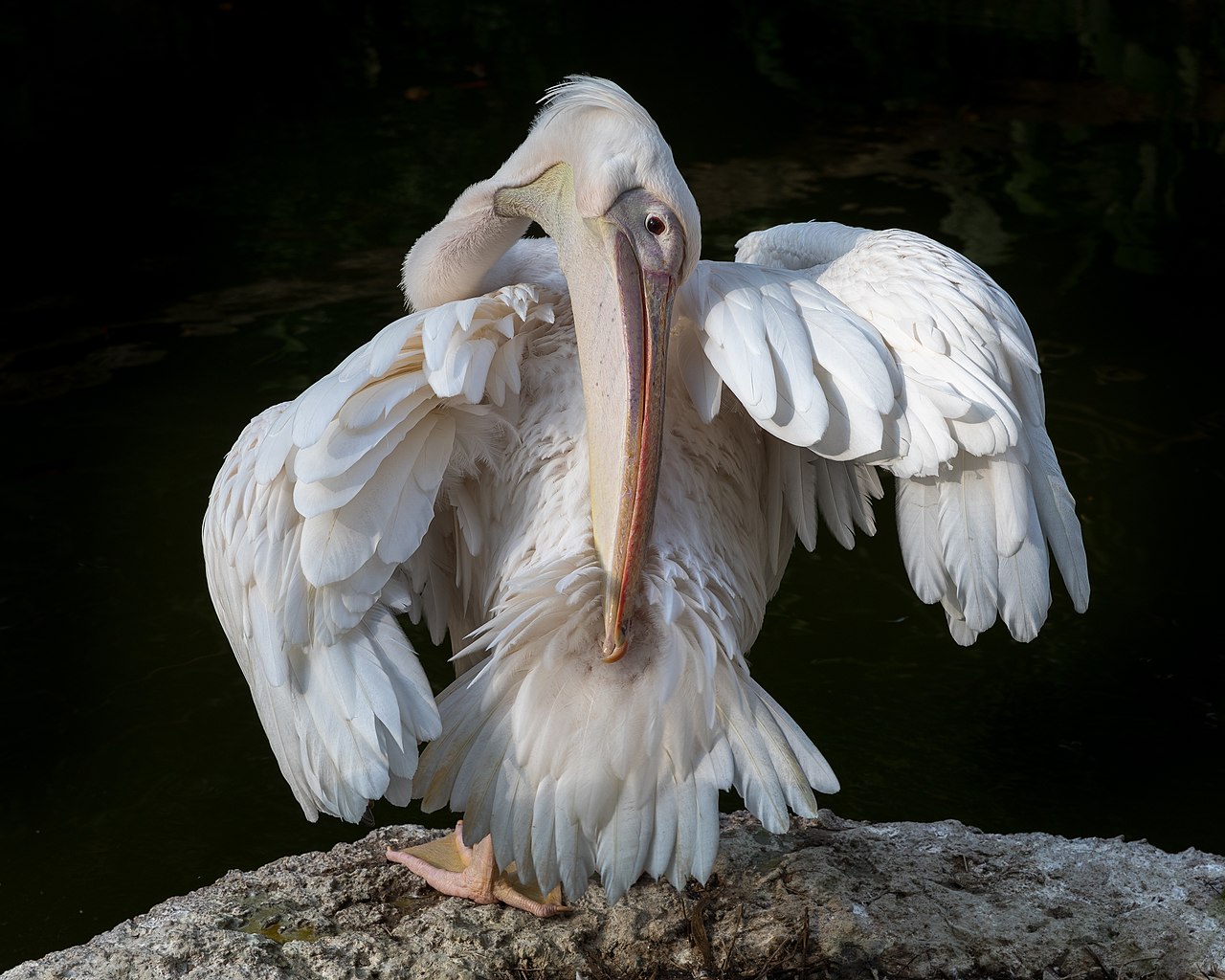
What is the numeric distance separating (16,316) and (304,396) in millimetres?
4233

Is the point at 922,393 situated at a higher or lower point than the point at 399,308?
higher

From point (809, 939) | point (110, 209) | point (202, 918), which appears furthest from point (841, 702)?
point (110, 209)

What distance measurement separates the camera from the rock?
96.7 inches

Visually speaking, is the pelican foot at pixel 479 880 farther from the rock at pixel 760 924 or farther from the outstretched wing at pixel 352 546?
the outstretched wing at pixel 352 546

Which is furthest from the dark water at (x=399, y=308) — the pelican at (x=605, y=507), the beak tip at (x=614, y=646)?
the beak tip at (x=614, y=646)

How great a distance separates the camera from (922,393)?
212 cm

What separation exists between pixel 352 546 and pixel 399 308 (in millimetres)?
3961

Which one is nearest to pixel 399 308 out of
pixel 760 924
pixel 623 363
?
pixel 760 924

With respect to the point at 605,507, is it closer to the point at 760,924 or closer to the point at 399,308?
the point at 760,924

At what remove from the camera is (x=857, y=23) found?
984 cm

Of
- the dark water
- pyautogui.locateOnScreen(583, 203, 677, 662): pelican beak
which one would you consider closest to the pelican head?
pyautogui.locateOnScreen(583, 203, 677, 662): pelican beak

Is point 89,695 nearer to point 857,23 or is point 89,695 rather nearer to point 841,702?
point 841,702

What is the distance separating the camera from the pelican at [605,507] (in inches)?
79.5

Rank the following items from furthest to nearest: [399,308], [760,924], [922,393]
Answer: [399,308] < [760,924] < [922,393]
